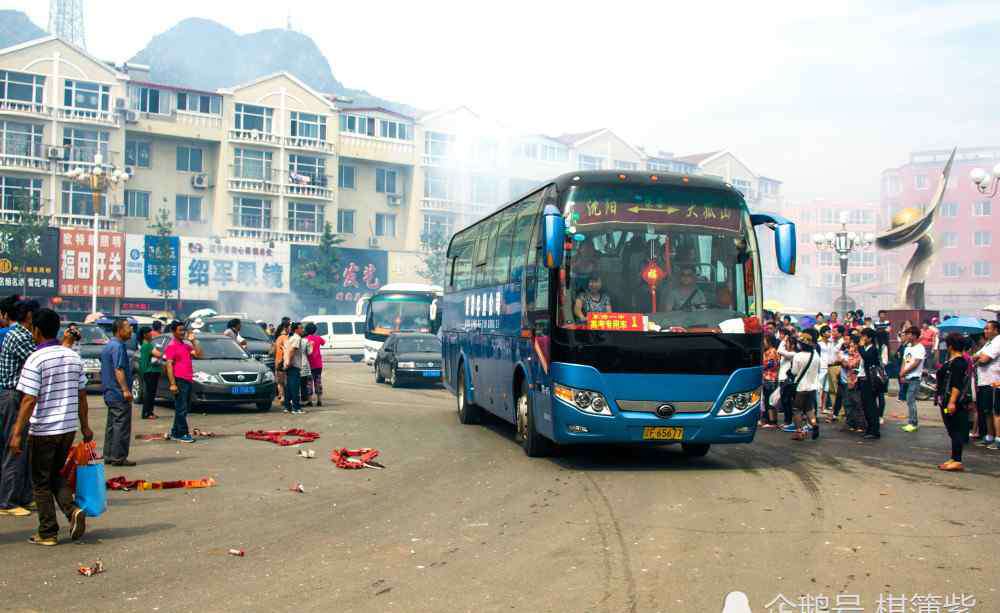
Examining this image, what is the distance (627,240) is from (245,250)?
51054 millimetres

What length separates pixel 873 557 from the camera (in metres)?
7.36

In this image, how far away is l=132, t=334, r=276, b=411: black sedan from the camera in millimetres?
19484

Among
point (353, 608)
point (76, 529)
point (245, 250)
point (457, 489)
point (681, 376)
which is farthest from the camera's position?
point (245, 250)

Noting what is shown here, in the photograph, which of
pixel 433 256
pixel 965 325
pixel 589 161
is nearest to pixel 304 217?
pixel 433 256

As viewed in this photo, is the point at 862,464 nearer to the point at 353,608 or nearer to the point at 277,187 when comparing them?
the point at 353,608

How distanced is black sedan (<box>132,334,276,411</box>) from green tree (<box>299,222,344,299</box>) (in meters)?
40.1

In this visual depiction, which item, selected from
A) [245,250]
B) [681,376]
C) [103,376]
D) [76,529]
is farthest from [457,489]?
[245,250]

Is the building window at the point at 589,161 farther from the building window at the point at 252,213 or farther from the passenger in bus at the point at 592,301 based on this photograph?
the passenger in bus at the point at 592,301

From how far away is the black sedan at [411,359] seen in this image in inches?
1097

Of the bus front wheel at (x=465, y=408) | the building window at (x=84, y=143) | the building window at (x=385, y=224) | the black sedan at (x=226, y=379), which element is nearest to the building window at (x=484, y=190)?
the building window at (x=385, y=224)

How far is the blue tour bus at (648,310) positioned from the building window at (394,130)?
190ft

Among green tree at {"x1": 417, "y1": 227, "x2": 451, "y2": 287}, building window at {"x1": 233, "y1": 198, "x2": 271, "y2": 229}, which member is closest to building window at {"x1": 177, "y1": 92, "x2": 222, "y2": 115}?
building window at {"x1": 233, "y1": 198, "x2": 271, "y2": 229}

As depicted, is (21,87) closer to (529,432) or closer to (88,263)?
(88,263)

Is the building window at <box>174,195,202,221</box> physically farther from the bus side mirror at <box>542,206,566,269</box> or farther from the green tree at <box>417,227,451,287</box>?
the bus side mirror at <box>542,206,566,269</box>
